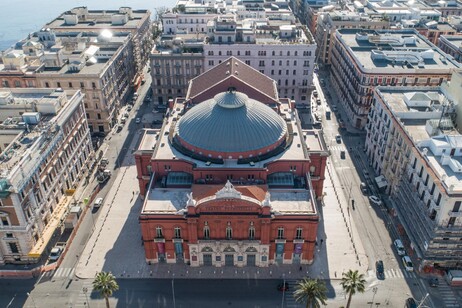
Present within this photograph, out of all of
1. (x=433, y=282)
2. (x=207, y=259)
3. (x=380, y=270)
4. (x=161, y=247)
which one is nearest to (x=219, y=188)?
(x=207, y=259)

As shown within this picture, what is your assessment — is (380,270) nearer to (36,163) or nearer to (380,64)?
(380,64)

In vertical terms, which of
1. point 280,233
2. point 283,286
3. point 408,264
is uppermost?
point 280,233

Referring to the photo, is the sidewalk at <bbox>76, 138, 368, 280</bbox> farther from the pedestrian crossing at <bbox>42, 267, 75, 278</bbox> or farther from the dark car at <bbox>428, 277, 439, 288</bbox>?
the dark car at <bbox>428, 277, 439, 288</bbox>

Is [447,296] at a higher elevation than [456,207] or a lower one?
lower

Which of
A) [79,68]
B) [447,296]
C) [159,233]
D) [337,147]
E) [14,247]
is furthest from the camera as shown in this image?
[79,68]

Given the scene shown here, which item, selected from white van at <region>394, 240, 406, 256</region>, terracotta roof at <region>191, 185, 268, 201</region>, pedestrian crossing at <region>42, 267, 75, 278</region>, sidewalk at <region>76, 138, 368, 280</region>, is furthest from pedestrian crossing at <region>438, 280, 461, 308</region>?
pedestrian crossing at <region>42, 267, 75, 278</region>

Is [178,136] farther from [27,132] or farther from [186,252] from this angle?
[27,132]

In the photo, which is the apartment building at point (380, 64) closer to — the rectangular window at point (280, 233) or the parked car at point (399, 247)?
the parked car at point (399, 247)
